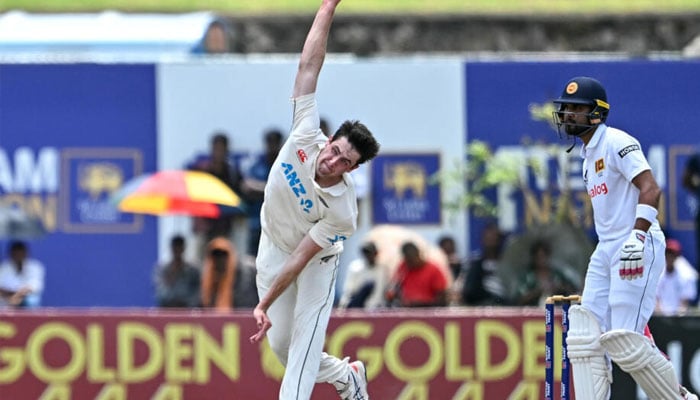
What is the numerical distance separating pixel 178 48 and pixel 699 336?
25.1 ft

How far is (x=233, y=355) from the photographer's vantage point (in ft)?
40.2

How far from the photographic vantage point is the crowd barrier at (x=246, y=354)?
1214 cm

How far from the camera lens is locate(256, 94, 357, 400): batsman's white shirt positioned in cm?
916

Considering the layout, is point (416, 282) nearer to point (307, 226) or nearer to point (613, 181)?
point (307, 226)

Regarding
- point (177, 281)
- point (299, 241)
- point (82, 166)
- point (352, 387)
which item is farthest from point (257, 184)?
point (299, 241)

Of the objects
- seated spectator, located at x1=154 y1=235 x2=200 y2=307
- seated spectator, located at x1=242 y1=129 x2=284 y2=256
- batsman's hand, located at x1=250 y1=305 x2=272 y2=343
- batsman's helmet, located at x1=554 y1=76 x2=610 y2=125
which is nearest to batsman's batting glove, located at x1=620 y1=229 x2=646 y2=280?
batsman's helmet, located at x1=554 y1=76 x2=610 y2=125

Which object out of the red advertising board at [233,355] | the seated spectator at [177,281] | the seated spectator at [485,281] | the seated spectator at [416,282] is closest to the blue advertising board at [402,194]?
the seated spectator at [485,281]

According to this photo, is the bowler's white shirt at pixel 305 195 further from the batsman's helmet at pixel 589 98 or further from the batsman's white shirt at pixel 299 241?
the batsman's helmet at pixel 589 98

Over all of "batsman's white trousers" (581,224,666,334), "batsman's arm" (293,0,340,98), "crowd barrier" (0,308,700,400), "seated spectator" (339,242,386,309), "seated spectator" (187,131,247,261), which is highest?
"batsman's arm" (293,0,340,98)

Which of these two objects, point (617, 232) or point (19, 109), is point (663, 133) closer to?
point (19, 109)

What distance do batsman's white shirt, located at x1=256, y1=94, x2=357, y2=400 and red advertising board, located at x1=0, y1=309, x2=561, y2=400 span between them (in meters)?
2.45

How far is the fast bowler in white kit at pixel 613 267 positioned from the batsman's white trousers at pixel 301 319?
1399mm

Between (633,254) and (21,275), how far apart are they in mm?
9063

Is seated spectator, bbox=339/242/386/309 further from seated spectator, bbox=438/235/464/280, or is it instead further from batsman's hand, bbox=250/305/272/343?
batsman's hand, bbox=250/305/272/343
